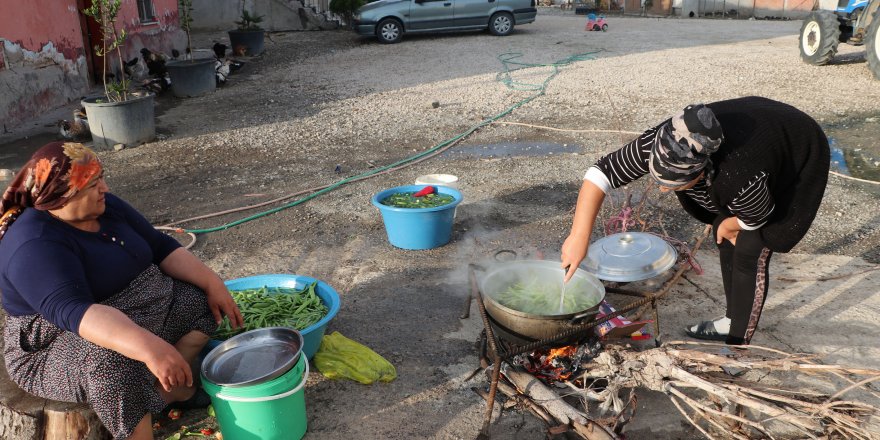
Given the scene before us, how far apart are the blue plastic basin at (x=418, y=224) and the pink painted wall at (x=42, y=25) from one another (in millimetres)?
6318

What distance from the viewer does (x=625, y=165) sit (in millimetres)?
2498

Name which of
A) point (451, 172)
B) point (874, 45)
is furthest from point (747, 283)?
point (874, 45)

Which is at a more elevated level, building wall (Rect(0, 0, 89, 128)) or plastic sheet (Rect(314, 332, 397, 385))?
building wall (Rect(0, 0, 89, 128))

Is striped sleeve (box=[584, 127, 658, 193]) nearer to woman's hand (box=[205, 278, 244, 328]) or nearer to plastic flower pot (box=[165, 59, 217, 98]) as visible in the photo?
woman's hand (box=[205, 278, 244, 328])

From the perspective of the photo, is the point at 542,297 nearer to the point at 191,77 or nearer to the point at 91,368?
the point at 91,368

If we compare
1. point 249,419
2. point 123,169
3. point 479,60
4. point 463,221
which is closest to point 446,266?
point 463,221

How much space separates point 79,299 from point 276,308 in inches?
45.6

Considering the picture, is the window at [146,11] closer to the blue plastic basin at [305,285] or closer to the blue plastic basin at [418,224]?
the blue plastic basin at [418,224]

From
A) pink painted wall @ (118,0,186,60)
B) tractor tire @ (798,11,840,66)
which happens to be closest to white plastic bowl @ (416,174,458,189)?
pink painted wall @ (118,0,186,60)

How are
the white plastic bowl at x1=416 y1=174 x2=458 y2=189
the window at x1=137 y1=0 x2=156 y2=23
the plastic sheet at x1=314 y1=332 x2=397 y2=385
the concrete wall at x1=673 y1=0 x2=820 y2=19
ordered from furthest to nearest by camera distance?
the concrete wall at x1=673 y1=0 x2=820 y2=19
the window at x1=137 y1=0 x2=156 y2=23
the white plastic bowl at x1=416 y1=174 x2=458 y2=189
the plastic sheet at x1=314 y1=332 x2=397 y2=385

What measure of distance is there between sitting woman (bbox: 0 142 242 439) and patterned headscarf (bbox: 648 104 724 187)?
6.39 feet

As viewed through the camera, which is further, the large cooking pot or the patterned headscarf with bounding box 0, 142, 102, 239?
the large cooking pot

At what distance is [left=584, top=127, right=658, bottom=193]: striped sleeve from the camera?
Result: 8.07ft

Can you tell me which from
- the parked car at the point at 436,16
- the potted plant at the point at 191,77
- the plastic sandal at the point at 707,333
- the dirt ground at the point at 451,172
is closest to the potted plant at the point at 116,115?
the dirt ground at the point at 451,172
